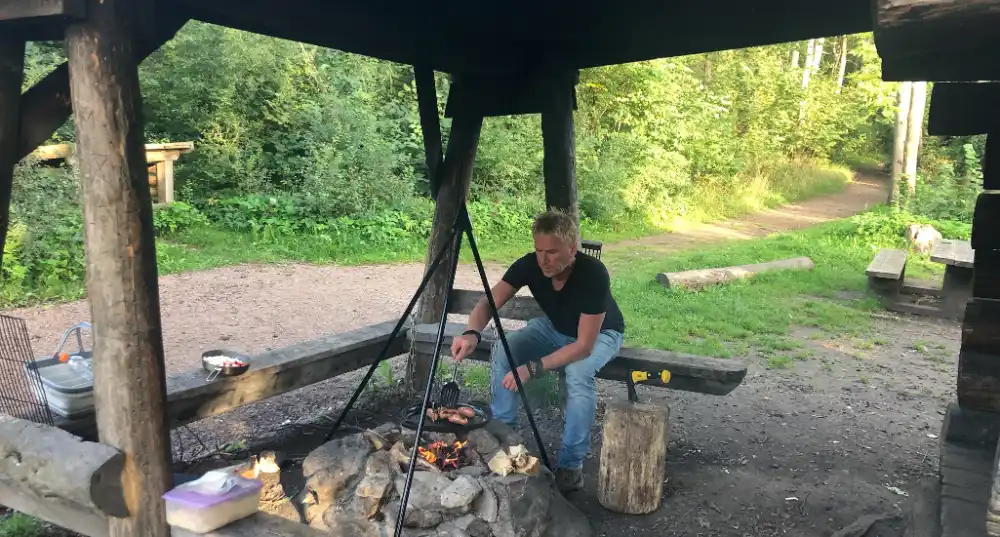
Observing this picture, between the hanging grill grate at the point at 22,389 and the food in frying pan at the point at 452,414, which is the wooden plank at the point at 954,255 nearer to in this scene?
the food in frying pan at the point at 452,414

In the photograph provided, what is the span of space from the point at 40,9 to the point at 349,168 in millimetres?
10722

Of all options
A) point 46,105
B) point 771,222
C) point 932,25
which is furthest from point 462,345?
point 771,222

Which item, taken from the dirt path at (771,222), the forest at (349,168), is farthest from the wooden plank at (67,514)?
the dirt path at (771,222)

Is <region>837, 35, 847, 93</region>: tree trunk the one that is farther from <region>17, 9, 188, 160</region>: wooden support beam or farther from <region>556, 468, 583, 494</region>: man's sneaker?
<region>17, 9, 188, 160</region>: wooden support beam

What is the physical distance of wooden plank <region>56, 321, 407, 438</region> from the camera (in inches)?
145

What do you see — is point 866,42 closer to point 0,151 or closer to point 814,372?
point 814,372

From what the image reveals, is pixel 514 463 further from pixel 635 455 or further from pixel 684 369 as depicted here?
pixel 684 369

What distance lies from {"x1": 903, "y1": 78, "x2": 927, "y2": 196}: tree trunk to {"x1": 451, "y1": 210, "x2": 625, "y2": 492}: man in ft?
44.8

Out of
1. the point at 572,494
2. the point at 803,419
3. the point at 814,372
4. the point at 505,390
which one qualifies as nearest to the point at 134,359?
the point at 505,390

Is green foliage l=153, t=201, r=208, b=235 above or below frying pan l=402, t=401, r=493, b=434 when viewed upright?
above

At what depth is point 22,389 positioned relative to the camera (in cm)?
327

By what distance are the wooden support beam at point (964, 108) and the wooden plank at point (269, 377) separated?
143 inches

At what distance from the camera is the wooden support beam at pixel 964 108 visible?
9.10ft

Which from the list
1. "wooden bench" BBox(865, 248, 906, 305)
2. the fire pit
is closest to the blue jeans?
the fire pit
